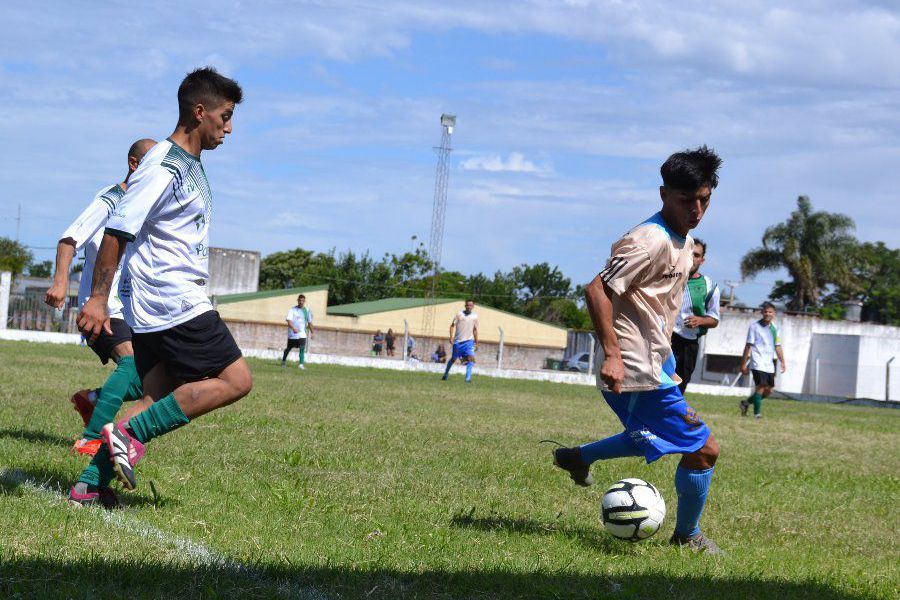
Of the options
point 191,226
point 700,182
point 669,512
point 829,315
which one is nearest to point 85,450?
point 191,226

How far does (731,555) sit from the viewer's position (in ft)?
17.5

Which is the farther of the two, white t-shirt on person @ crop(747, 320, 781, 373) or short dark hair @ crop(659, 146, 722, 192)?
white t-shirt on person @ crop(747, 320, 781, 373)

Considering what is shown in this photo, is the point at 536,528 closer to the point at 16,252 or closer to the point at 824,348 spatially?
the point at 824,348

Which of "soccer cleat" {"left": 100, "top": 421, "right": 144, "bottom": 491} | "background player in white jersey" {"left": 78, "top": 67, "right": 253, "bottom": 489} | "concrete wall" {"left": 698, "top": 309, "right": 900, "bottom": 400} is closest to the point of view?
"soccer cleat" {"left": 100, "top": 421, "right": 144, "bottom": 491}

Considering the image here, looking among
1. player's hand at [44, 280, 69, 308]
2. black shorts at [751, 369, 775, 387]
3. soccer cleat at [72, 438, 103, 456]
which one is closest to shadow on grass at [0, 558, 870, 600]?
player's hand at [44, 280, 69, 308]

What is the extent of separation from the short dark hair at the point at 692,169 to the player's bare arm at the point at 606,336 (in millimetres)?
614

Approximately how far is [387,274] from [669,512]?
280 feet

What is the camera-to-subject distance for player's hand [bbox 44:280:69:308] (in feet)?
19.2

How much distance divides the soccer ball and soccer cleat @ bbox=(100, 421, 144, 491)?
2262mm

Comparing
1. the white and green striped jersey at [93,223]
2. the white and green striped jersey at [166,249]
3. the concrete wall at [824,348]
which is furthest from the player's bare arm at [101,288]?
the concrete wall at [824,348]

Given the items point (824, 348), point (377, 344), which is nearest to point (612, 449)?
point (377, 344)

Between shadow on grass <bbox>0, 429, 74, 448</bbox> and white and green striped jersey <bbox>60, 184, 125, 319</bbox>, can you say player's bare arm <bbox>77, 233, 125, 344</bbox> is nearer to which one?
white and green striped jersey <bbox>60, 184, 125, 319</bbox>

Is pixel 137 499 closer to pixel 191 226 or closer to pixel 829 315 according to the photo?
pixel 191 226

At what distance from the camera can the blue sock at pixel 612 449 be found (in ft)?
18.1
